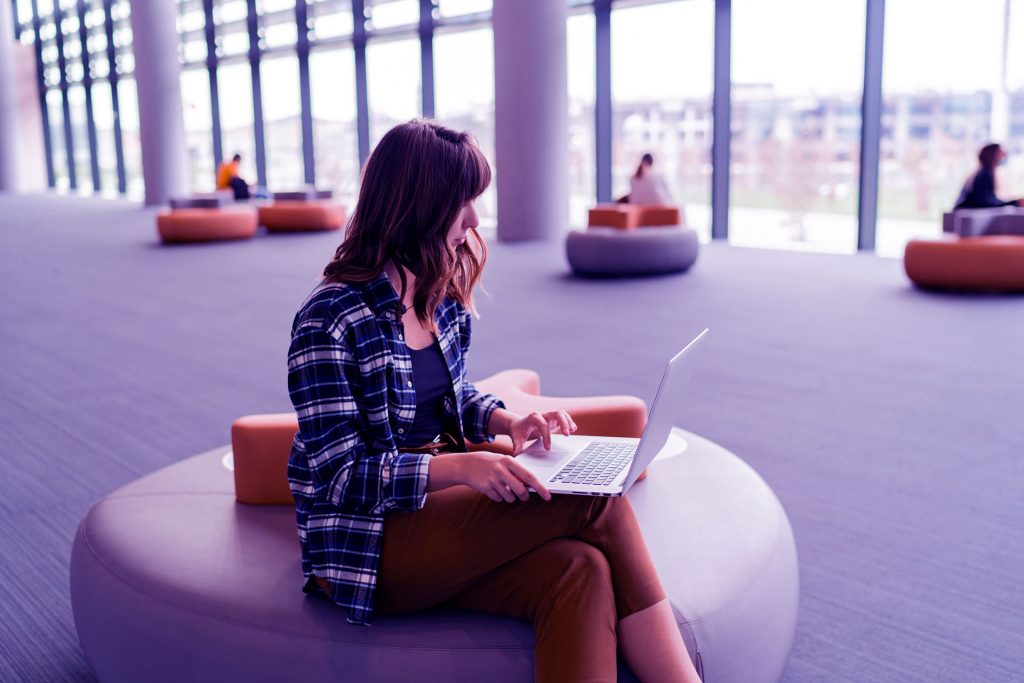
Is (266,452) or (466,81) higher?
(466,81)

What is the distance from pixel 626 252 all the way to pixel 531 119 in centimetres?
377

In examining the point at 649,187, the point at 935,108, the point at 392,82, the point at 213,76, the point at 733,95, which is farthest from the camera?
the point at 213,76

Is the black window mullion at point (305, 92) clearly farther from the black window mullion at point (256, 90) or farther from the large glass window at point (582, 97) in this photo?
the large glass window at point (582, 97)

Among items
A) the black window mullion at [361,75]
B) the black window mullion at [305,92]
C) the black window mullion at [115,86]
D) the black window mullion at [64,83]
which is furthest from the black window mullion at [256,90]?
the black window mullion at [64,83]

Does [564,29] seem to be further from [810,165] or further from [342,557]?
[342,557]

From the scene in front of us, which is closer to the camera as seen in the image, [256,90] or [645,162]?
[645,162]

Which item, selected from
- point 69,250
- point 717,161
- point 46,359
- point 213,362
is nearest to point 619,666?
point 213,362

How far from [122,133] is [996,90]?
20.7m

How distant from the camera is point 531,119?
41.7ft

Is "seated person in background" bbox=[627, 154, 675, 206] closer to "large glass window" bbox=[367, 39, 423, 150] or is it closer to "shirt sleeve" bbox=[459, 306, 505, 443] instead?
"large glass window" bbox=[367, 39, 423, 150]

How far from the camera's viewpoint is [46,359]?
6.57 metres

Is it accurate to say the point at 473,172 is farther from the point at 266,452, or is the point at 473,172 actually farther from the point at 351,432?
the point at 266,452

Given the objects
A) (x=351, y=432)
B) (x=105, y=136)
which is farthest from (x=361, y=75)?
(x=351, y=432)

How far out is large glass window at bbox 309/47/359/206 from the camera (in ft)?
59.8
